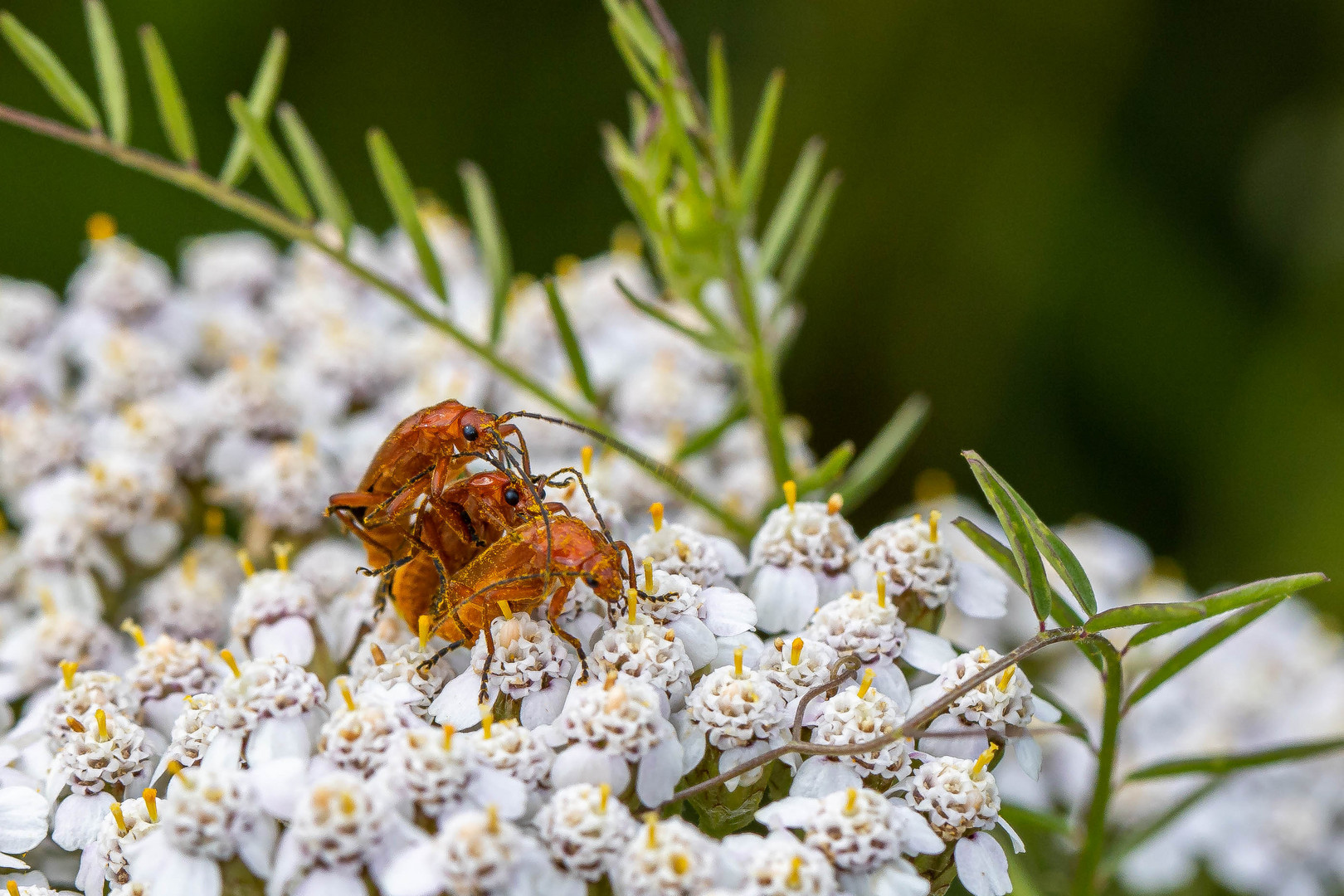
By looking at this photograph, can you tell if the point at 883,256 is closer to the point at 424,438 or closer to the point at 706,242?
the point at 706,242

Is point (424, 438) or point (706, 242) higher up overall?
point (706, 242)

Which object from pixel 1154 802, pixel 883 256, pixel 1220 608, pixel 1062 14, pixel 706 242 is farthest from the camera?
pixel 883 256


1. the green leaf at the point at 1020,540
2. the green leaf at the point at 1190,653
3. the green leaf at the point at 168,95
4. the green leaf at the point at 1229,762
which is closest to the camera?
the green leaf at the point at 1020,540

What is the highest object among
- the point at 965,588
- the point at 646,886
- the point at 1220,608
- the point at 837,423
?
the point at 837,423

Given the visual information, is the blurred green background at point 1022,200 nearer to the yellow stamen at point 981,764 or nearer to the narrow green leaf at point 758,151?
the narrow green leaf at point 758,151

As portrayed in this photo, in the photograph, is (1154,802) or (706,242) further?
(1154,802)

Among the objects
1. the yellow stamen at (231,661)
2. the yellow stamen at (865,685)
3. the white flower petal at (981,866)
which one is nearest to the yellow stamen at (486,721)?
the yellow stamen at (231,661)

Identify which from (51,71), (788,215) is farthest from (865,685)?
(51,71)

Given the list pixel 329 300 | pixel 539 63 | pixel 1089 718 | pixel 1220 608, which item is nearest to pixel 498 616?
pixel 1220 608
